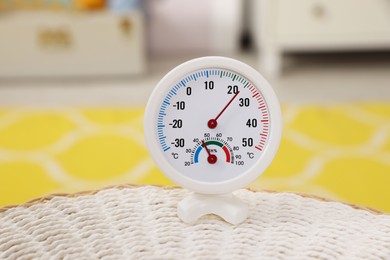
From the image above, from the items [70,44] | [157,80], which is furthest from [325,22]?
[70,44]

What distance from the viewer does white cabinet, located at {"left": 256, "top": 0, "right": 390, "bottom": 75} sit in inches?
95.8

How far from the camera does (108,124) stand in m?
1.94

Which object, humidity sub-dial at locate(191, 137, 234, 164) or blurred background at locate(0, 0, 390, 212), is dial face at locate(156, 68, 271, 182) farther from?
blurred background at locate(0, 0, 390, 212)

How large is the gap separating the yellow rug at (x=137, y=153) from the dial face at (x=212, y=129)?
62 centimetres

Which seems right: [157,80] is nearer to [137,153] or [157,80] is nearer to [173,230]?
[137,153]

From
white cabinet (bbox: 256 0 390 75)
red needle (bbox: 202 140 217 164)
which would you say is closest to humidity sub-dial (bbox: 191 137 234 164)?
red needle (bbox: 202 140 217 164)

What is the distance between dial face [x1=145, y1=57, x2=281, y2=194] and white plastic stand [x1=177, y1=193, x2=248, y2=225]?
0.03 m

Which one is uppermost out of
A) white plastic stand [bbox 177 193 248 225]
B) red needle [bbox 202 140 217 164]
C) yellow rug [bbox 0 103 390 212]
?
red needle [bbox 202 140 217 164]

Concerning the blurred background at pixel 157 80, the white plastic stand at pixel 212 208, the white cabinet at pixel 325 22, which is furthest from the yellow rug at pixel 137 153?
the white plastic stand at pixel 212 208

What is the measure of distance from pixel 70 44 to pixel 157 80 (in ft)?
1.30

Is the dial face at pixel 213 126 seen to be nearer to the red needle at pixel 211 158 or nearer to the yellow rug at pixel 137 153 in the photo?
the red needle at pixel 211 158

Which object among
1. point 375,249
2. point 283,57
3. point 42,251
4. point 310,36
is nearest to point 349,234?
point 375,249

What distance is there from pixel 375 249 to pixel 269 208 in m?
0.17

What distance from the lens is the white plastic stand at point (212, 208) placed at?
0.88m
